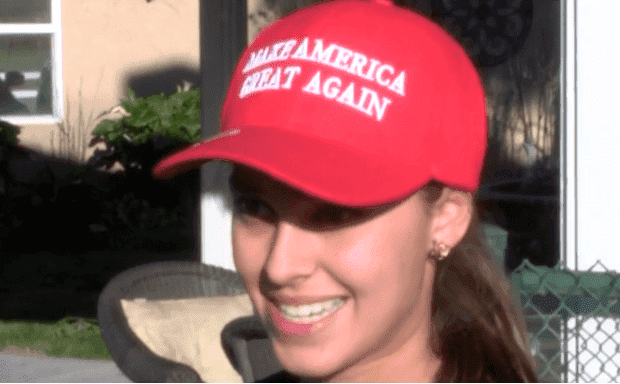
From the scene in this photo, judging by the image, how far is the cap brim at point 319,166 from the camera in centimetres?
132

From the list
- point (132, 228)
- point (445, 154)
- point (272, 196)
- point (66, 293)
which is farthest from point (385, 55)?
point (132, 228)

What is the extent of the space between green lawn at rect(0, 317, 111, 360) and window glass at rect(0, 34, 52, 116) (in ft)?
13.6

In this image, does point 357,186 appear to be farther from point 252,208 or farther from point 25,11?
point 25,11

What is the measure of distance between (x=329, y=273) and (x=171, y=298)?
1926 mm

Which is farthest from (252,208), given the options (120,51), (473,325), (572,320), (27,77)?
(27,77)

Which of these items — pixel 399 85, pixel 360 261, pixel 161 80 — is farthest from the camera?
pixel 161 80

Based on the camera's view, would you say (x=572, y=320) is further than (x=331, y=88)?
Yes

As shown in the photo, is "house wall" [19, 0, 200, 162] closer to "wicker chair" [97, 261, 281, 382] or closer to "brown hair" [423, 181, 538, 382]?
"wicker chair" [97, 261, 281, 382]

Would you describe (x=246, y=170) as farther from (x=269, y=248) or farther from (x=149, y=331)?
(x=149, y=331)

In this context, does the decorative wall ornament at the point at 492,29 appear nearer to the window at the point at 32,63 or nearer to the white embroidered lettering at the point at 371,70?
the window at the point at 32,63

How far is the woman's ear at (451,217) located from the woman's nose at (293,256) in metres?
0.20

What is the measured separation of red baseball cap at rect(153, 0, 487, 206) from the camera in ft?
4.48

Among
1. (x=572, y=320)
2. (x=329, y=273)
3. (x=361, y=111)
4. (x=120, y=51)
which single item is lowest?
(x=572, y=320)

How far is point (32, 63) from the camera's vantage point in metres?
10.2
